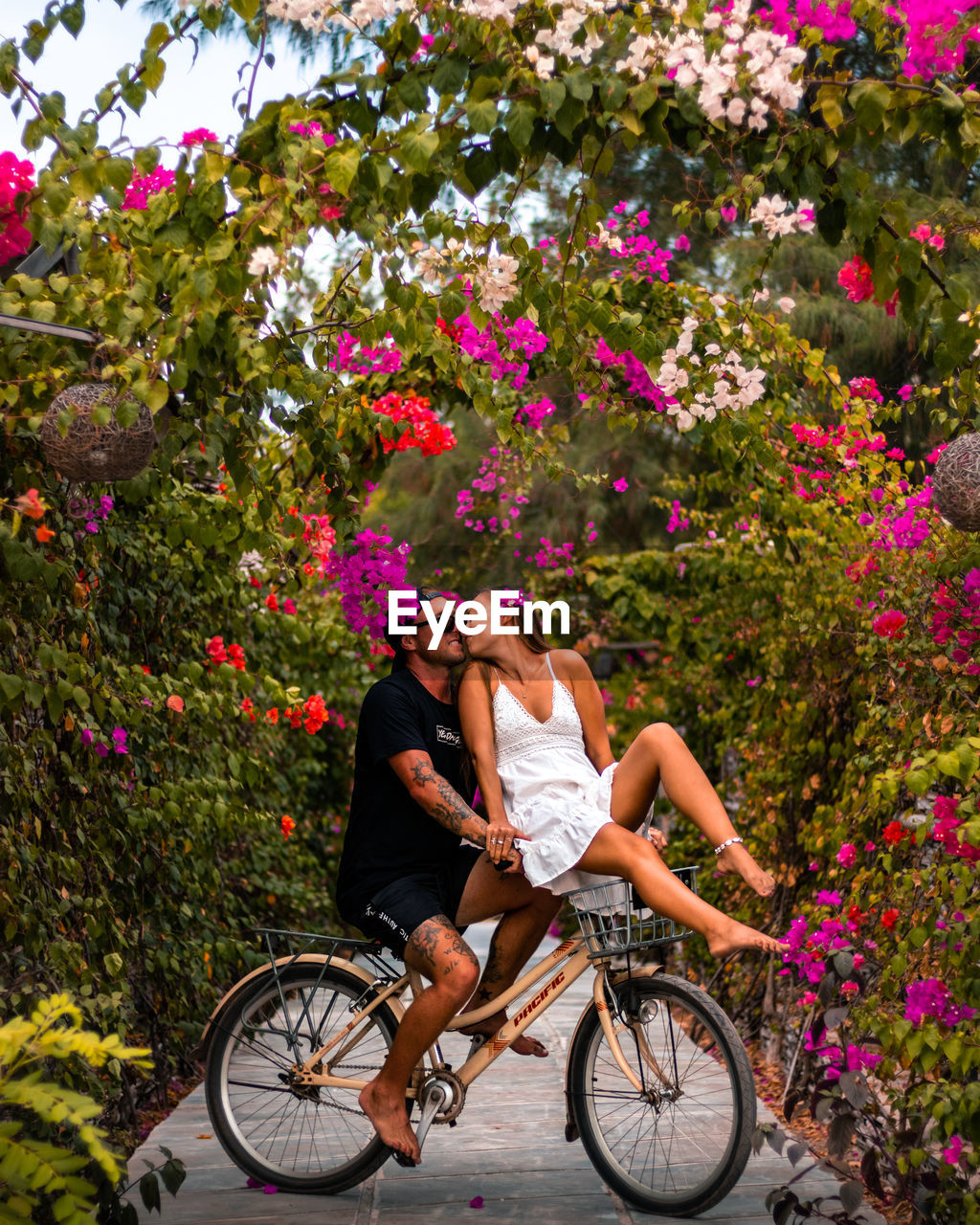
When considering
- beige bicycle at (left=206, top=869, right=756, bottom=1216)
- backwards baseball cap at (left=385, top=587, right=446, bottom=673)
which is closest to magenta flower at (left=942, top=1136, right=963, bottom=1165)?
beige bicycle at (left=206, top=869, right=756, bottom=1216)

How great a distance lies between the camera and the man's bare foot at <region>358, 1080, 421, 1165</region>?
317cm

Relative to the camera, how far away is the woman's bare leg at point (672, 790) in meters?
2.97

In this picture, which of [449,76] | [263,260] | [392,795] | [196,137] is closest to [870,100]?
[449,76]

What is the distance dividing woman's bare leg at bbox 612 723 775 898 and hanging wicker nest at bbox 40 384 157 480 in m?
1.38

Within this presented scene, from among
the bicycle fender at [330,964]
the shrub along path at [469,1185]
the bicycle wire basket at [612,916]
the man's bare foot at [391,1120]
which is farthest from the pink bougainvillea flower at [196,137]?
the shrub along path at [469,1185]

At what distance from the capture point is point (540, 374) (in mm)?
5652

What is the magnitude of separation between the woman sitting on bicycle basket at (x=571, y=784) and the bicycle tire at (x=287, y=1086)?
707mm

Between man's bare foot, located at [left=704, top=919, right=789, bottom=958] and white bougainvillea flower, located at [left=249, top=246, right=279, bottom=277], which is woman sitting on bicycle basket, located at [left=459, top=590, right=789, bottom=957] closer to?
man's bare foot, located at [left=704, top=919, right=789, bottom=958]

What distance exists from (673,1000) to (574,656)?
940 millimetres

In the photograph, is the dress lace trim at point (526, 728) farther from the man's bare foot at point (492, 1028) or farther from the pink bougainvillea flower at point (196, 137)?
the pink bougainvillea flower at point (196, 137)

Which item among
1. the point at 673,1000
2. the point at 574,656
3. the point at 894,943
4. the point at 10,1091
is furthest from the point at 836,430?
the point at 10,1091

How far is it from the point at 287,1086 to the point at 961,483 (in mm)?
2375

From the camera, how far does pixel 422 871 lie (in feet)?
11.1

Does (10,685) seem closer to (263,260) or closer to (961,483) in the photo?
(263,260)
